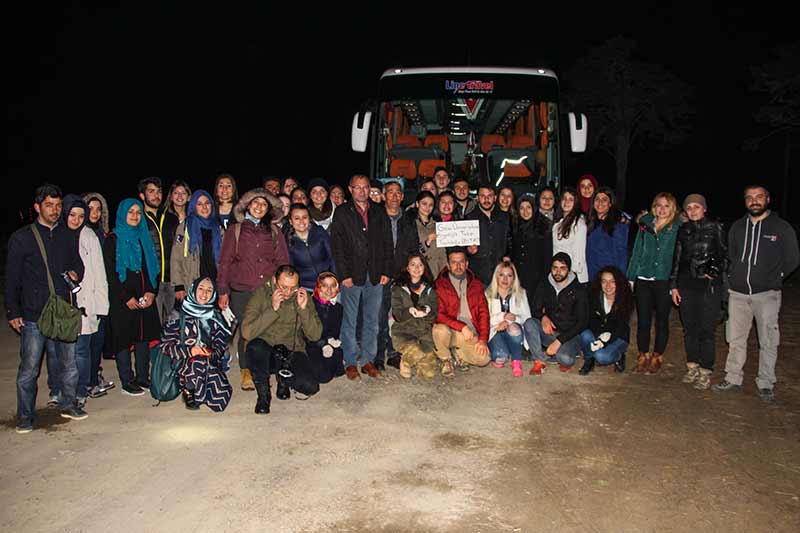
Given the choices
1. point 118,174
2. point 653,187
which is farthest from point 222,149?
point 653,187

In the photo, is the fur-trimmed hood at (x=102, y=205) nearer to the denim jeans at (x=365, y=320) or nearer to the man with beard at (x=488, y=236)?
the denim jeans at (x=365, y=320)

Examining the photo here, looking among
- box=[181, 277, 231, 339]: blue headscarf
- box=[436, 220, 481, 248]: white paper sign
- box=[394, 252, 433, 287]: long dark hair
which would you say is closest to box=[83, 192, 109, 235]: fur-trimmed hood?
box=[181, 277, 231, 339]: blue headscarf

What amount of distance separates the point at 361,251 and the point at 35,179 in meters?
35.6

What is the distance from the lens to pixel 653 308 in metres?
6.99

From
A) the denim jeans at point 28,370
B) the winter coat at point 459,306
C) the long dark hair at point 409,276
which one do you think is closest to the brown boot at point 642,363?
the winter coat at point 459,306

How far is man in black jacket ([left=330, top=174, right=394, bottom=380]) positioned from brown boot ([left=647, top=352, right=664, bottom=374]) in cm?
289

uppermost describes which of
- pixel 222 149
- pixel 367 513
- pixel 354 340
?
pixel 222 149

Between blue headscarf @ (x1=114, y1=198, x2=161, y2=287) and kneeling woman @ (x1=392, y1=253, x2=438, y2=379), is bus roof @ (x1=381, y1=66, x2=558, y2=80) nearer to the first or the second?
kneeling woman @ (x1=392, y1=253, x2=438, y2=379)

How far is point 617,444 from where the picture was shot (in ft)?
16.3

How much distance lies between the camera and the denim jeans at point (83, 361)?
5637mm

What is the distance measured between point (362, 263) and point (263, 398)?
1796 mm

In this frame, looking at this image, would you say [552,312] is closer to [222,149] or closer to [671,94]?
[671,94]

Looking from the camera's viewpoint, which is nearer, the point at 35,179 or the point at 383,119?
the point at 383,119

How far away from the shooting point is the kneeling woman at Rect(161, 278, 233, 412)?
5.67m
